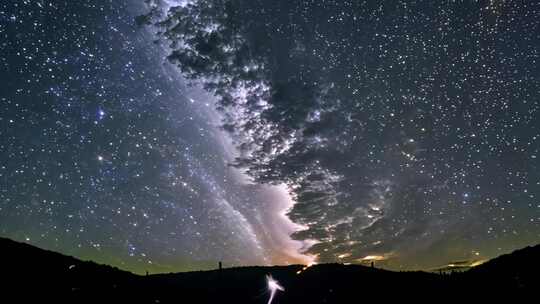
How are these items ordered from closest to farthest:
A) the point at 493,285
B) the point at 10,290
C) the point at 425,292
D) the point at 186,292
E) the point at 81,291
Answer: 1. the point at 10,290
2. the point at 81,291
3. the point at 493,285
4. the point at 186,292
5. the point at 425,292

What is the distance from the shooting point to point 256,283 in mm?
27172

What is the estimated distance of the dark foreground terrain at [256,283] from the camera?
36.9 ft

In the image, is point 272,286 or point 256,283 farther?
point 256,283

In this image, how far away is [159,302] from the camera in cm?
1516

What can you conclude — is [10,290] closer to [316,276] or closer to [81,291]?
[81,291]

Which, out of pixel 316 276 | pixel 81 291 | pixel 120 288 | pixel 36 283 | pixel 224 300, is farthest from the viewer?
pixel 316 276

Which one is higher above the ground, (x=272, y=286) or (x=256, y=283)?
(x=256, y=283)

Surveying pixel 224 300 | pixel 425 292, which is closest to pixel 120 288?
pixel 224 300

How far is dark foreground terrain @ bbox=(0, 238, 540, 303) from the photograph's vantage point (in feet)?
36.9

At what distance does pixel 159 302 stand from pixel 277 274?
637 inches

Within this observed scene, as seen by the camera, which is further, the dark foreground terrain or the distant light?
the distant light

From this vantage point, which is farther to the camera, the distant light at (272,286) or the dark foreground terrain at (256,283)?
the distant light at (272,286)

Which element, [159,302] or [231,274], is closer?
[159,302]

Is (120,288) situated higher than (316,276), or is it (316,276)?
(316,276)
